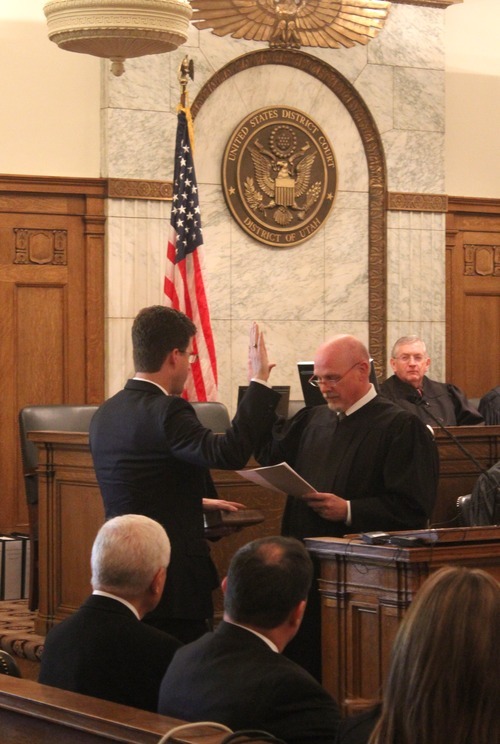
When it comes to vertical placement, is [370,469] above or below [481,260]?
below

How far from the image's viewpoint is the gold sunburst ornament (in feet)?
32.6

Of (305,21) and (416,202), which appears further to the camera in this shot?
(416,202)

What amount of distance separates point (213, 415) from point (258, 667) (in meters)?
5.26

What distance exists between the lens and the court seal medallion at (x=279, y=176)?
10.3 metres

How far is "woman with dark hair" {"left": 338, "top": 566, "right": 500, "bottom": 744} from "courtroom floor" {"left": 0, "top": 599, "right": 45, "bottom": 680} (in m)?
4.56

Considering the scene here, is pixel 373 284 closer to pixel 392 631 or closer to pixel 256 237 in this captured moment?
pixel 256 237

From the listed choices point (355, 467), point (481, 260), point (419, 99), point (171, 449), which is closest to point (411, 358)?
point (481, 260)

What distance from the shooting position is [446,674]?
6.65ft

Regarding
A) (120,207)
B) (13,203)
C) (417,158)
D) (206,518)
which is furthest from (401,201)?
(206,518)

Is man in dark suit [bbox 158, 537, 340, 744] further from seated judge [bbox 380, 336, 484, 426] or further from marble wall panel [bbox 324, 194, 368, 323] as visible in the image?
marble wall panel [bbox 324, 194, 368, 323]

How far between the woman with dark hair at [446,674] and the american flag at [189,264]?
22.7 feet

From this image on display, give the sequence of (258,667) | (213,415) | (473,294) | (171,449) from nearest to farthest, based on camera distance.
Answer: (258,667)
(171,449)
(213,415)
(473,294)

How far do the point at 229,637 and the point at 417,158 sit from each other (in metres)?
8.23

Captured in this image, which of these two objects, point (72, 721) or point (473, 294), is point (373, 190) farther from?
point (72, 721)
